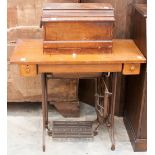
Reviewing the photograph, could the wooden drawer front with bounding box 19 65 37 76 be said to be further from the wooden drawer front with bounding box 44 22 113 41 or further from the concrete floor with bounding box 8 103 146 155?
the concrete floor with bounding box 8 103 146 155

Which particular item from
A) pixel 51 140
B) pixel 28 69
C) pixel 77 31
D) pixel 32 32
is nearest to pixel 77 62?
pixel 77 31

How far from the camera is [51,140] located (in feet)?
9.63

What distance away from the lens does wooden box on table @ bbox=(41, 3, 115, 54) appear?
2420 mm

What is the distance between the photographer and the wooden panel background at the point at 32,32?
2.91 meters

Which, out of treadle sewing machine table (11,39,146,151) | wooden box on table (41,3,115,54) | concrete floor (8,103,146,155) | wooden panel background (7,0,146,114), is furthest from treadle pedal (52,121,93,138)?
wooden box on table (41,3,115,54)

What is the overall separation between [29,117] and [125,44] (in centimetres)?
128

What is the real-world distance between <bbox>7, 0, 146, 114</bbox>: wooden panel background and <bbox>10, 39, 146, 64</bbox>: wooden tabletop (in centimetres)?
36

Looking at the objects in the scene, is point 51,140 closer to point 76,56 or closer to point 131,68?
point 76,56

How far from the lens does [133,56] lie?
8.00ft

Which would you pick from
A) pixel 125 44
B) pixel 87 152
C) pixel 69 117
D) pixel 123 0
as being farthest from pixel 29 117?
pixel 123 0

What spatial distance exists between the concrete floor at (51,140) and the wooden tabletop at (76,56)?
2.83 ft

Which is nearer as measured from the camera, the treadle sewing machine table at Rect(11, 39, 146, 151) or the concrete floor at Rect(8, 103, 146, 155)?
the treadle sewing machine table at Rect(11, 39, 146, 151)
